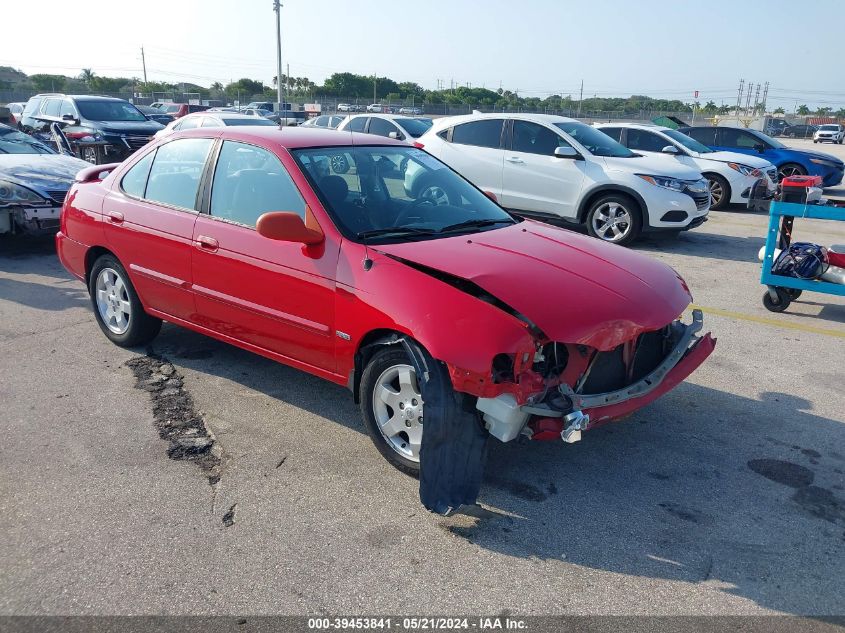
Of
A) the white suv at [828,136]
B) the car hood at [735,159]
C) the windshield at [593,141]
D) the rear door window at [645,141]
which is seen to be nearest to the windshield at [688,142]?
the car hood at [735,159]

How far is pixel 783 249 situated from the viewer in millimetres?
7152

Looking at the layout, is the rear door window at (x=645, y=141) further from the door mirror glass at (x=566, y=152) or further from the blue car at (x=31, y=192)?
the blue car at (x=31, y=192)

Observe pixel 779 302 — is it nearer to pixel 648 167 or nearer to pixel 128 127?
pixel 648 167

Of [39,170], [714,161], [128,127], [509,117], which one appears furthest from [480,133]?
[128,127]

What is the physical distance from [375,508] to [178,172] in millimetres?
2891

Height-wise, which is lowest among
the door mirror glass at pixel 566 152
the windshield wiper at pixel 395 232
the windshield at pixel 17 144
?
the windshield wiper at pixel 395 232

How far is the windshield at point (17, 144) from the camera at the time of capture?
405 inches

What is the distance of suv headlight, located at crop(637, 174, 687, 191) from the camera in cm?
985

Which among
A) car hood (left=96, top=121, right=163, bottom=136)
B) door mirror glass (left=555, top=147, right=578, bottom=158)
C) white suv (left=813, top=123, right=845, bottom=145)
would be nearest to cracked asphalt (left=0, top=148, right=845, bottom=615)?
door mirror glass (left=555, top=147, right=578, bottom=158)

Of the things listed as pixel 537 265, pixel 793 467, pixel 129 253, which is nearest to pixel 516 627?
pixel 537 265

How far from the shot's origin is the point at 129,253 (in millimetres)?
5238

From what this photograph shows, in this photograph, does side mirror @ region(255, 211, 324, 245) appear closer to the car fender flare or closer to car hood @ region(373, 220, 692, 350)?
car hood @ region(373, 220, 692, 350)

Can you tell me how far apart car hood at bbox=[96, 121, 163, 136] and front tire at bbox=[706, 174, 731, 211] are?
12.1m

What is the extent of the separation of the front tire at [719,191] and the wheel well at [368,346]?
1172 cm
